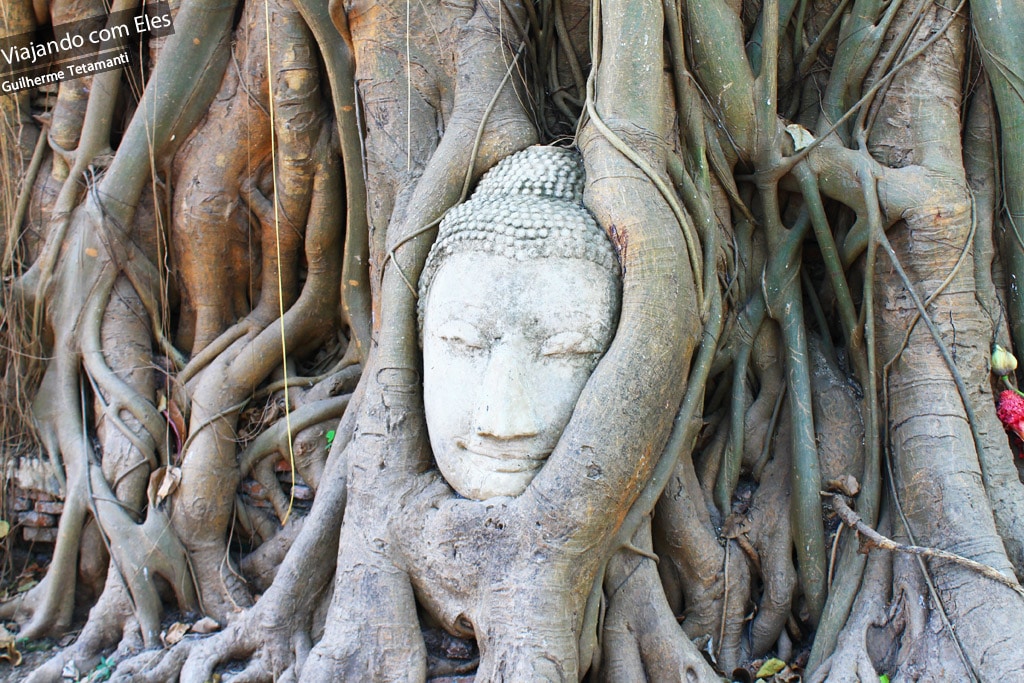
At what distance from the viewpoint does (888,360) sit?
2488 millimetres

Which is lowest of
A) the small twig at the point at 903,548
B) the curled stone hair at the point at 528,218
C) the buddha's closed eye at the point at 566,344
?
the small twig at the point at 903,548

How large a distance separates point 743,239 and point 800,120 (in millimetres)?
505

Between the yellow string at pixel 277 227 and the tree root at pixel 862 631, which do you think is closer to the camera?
the tree root at pixel 862 631

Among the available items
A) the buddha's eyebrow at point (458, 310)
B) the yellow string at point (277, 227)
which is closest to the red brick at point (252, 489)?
the yellow string at point (277, 227)

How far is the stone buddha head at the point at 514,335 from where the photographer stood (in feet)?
7.22

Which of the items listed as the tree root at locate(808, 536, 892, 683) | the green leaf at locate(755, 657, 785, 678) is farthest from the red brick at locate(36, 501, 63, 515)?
the tree root at locate(808, 536, 892, 683)

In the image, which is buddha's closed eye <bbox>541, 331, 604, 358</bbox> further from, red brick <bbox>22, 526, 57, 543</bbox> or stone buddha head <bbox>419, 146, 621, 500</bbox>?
red brick <bbox>22, 526, 57, 543</bbox>

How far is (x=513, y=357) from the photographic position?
7.23 ft

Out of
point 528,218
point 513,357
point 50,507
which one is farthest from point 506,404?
point 50,507

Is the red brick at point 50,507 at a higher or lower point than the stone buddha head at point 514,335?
lower

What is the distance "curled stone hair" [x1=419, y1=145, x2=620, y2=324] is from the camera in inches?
89.0

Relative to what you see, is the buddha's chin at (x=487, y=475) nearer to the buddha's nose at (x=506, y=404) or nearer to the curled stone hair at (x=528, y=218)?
the buddha's nose at (x=506, y=404)

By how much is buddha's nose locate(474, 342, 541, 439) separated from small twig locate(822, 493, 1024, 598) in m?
0.98

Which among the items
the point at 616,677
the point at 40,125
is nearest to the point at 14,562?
the point at 40,125
